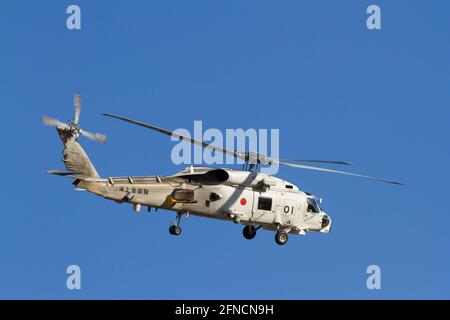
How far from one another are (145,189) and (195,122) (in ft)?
13.6

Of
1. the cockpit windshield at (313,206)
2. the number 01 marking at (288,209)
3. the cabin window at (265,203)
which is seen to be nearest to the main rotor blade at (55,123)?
the cabin window at (265,203)

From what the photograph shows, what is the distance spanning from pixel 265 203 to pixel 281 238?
2.37m

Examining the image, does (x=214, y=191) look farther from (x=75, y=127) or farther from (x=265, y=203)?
(x=75, y=127)

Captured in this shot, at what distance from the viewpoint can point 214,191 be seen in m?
61.5

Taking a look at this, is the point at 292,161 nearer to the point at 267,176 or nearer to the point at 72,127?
the point at 267,176

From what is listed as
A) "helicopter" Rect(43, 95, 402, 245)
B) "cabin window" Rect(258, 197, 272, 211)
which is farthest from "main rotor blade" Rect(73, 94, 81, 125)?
"cabin window" Rect(258, 197, 272, 211)

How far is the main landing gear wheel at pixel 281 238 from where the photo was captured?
64250 mm

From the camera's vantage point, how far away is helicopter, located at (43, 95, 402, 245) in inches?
A: 2291

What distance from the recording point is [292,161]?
61.7 meters

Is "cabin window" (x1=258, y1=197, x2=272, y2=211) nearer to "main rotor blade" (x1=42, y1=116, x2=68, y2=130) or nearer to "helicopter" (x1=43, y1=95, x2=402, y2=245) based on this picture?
"helicopter" (x1=43, y1=95, x2=402, y2=245)

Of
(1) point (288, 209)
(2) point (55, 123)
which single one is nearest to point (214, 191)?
(1) point (288, 209)
